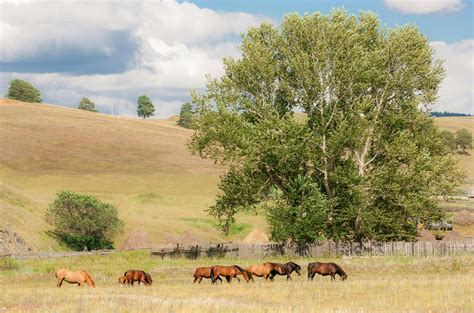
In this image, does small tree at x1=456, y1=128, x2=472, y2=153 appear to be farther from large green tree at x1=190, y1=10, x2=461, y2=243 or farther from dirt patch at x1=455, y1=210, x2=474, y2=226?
large green tree at x1=190, y1=10, x2=461, y2=243

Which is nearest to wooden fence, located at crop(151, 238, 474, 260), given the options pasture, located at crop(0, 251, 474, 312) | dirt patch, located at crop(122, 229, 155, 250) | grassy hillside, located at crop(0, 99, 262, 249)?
pasture, located at crop(0, 251, 474, 312)

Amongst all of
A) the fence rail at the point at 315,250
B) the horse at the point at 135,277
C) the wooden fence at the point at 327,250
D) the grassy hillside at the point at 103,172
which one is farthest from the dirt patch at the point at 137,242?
A: the horse at the point at 135,277

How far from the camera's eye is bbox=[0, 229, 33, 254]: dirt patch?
57.8m

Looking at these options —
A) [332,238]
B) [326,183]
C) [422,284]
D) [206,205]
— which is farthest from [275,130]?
[206,205]

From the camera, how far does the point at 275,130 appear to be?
171 feet

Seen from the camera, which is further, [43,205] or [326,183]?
[43,205]

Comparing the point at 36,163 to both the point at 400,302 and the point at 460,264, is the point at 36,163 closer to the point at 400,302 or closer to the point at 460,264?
the point at 460,264

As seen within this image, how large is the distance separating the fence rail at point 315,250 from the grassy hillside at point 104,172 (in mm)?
12160

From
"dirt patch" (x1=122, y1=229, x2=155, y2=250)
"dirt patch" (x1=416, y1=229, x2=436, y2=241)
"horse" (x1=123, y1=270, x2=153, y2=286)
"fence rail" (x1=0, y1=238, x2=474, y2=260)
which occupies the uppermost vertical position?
"horse" (x1=123, y1=270, x2=153, y2=286)

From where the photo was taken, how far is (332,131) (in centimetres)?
5334

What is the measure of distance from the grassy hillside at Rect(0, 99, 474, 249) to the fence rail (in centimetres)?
1216

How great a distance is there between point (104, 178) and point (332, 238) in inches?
2545

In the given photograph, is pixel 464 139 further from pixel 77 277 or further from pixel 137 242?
pixel 77 277

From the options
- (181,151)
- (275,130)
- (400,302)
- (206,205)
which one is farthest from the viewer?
(181,151)
